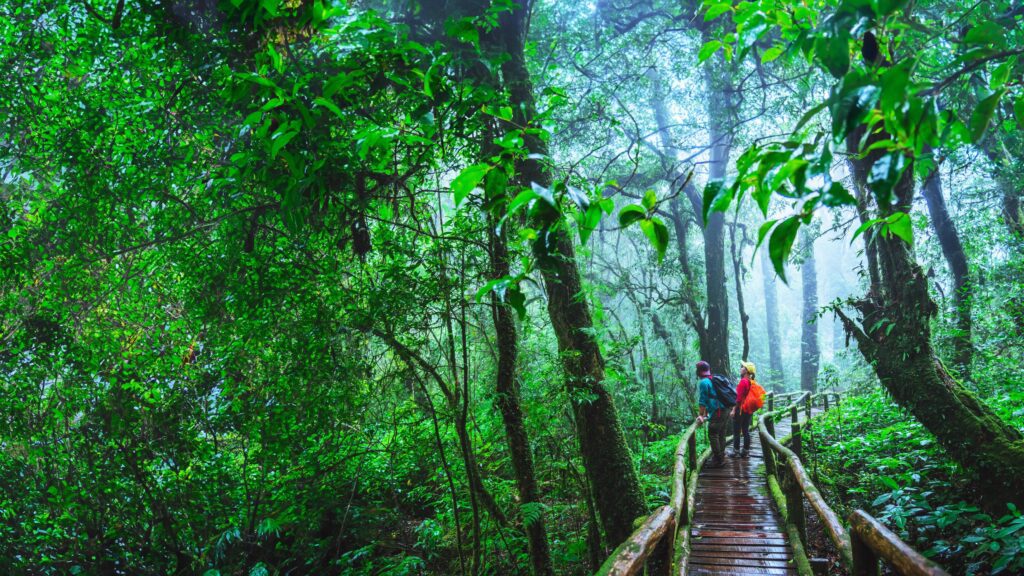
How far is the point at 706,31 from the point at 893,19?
1025 cm

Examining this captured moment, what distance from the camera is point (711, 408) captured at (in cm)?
889

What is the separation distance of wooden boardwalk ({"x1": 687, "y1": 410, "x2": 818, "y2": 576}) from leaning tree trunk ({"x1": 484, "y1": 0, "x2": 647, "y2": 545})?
851mm

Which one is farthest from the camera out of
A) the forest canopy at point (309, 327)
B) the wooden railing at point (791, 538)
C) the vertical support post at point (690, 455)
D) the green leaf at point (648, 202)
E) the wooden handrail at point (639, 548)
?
the vertical support post at point (690, 455)

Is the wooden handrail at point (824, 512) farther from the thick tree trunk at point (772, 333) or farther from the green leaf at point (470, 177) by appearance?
the thick tree trunk at point (772, 333)

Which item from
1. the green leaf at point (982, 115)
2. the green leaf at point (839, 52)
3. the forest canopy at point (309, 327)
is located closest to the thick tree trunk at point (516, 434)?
the forest canopy at point (309, 327)

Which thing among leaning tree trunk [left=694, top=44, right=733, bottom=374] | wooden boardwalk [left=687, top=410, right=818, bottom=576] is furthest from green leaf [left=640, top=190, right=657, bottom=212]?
leaning tree trunk [left=694, top=44, right=733, bottom=374]

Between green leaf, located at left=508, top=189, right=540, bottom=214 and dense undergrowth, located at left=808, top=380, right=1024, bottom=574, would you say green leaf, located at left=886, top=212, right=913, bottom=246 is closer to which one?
green leaf, located at left=508, top=189, right=540, bottom=214

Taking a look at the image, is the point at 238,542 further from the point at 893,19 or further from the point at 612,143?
the point at 612,143

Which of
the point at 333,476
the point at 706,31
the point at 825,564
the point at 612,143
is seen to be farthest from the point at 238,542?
the point at 612,143

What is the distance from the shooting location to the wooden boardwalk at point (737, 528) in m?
5.57

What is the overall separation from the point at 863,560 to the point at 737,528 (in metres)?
3.65

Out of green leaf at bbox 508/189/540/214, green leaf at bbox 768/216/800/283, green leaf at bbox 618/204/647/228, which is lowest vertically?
green leaf at bbox 768/216/800/283

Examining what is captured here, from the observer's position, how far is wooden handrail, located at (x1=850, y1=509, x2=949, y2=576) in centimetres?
235

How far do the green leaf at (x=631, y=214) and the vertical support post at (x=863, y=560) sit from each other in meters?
2.80
